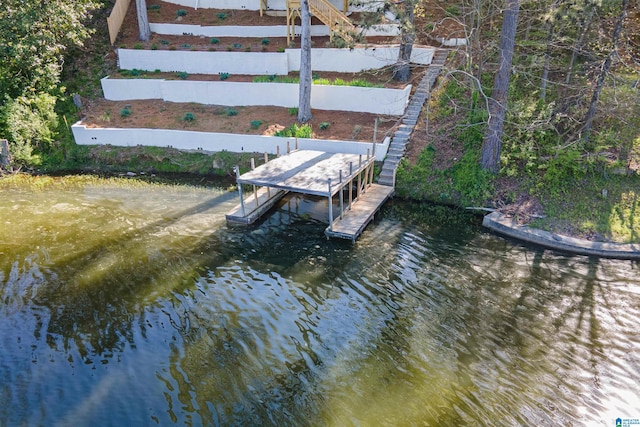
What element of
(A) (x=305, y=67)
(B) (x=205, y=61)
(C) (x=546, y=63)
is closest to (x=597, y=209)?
(C) (x=546, y=63)

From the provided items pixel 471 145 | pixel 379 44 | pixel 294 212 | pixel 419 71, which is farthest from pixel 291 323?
pixel 379 44

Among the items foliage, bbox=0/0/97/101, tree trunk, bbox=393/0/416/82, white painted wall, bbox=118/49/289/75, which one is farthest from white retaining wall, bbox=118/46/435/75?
foliage, bbox=0/0/97/101

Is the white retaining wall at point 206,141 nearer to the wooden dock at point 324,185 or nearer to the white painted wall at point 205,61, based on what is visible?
the wooden dock at point 324,185

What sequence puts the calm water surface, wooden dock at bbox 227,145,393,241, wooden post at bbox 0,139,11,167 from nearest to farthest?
the calm water surface < wooden dock at bbox 227,145,393,241 < wooden post at bbox 0,139,11,167

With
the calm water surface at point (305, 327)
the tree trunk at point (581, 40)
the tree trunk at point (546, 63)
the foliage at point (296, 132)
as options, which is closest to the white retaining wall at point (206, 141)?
the foliage at point (296, 132)

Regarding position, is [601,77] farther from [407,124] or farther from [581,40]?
[407,124]

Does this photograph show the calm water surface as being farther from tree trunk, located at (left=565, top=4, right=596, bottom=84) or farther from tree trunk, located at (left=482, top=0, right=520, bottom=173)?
tree trunk, located at (left=565, top=4, right=596, bottom=84)

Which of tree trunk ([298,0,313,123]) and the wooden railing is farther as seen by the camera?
the wooden railing

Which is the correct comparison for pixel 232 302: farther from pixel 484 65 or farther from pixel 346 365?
pixel 484 65
